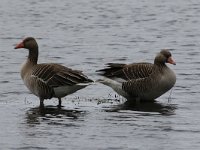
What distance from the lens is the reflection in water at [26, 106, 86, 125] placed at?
48.3 feet

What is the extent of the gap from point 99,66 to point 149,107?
6.66 meters

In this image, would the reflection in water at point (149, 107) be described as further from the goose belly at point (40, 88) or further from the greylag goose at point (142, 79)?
the goose belly at point (40, 88)

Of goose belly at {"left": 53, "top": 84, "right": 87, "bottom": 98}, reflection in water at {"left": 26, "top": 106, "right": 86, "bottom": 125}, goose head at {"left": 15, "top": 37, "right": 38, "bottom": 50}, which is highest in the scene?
goose head at {"left": 15, "top": 37, "right": 38, "bottom": 50}

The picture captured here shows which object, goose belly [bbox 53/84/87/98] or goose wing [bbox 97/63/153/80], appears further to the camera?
goose wing [bbox 97/63/153/80]

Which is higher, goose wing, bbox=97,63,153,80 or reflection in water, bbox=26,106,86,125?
goose wing, bbox=97,63,153,80

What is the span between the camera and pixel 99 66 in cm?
2303

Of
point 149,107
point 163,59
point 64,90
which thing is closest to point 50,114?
point 64,90

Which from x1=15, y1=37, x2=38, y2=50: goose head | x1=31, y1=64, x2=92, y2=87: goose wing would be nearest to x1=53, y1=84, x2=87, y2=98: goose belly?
x1=31, y1=64, x2=92, y2=87: goose wing

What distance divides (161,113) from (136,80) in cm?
168

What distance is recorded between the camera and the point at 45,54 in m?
26.0

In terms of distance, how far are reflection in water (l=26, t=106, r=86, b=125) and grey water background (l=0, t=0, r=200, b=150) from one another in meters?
0.02

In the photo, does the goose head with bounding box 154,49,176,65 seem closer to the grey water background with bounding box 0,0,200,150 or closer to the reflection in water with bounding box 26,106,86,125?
the grey water background with bounding box 0,0,200,150

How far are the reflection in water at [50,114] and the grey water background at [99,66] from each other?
0.02 meters

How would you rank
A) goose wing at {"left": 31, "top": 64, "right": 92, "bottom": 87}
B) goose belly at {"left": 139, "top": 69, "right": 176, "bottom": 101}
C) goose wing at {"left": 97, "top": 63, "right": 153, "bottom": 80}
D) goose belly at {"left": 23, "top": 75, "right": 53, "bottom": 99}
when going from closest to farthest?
1. goose wing at {"left": 31, "top": 64, "right": 92, "bottom": 87}
2. goose belly at {"left": 23, "top": 75, "right": 53, "bottom": 99}
3. goose belly at {"left": 139, "top": 69, "right": 176, "bottom": 101}
4. goose wing at {"left": 97, "top": 63, "right": 153, "bottom": 80}
